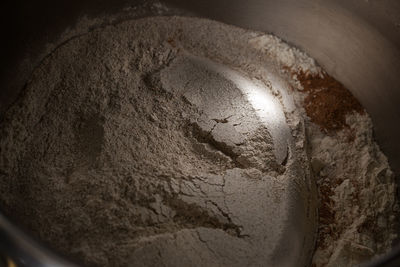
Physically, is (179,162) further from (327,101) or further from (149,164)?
(327,101)

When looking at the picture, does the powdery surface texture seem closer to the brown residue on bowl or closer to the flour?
the flour

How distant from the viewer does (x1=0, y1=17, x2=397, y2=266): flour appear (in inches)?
46.7

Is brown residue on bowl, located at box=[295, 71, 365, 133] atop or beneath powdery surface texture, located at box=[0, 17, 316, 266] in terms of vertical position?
atop

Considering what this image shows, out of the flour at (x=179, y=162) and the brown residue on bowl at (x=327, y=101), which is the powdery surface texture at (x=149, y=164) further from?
the brown residue on bowl at (x=327, y=101)

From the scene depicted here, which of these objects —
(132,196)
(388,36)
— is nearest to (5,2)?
(132,196)

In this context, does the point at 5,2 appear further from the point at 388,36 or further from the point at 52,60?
the point at 388,36

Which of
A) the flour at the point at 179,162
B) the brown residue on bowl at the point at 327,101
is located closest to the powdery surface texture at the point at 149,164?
the flour at the point at 179,162

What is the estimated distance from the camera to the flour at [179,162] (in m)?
1.19

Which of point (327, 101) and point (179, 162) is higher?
point (327, 101)

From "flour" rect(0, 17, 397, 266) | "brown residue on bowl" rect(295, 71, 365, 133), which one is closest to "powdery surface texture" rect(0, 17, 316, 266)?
"flour" rect(0, 17, 397, 266)

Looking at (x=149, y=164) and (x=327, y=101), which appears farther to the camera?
(x=327, y=101)

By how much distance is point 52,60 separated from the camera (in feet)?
5.24

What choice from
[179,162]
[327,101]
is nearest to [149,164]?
[179,162]

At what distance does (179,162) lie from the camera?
1.33 m
